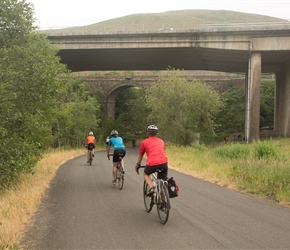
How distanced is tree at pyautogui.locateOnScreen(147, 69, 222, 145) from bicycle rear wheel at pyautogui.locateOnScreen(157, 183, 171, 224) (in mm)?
22104

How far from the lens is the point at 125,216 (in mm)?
6953

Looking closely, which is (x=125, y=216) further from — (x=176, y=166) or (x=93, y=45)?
(x=93, y=45)

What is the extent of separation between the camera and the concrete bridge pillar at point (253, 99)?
3191 centimetres

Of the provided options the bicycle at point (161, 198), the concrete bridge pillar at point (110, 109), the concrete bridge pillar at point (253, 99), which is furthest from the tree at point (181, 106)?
the concrete bridge pillar at point (110, 109)

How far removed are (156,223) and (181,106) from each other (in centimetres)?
2273

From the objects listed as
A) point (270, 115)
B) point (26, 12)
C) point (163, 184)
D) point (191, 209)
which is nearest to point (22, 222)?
point (163, 184)

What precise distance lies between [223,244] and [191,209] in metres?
2.34

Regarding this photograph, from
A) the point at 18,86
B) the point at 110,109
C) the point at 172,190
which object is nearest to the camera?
the point at 172,190

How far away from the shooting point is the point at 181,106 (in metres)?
28.7

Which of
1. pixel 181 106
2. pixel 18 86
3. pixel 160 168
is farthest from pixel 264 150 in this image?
pixel 181 106

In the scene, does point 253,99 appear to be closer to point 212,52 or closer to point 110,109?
point 212,52

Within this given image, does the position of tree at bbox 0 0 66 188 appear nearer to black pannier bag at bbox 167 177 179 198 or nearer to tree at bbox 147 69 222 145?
black pannier bag at bbox 167 177 179 198

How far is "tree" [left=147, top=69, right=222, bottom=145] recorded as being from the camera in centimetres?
2870

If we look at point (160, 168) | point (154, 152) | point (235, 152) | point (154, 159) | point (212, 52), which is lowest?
point (235, 152)
